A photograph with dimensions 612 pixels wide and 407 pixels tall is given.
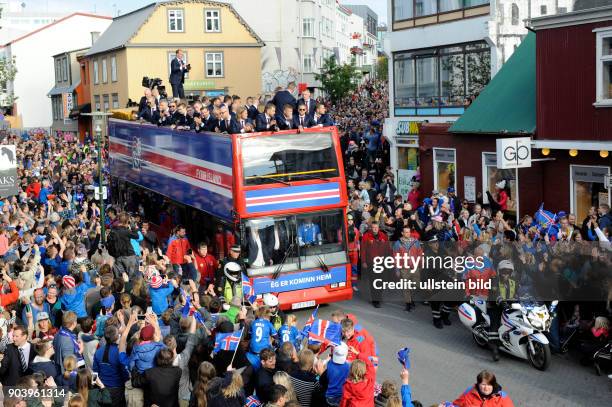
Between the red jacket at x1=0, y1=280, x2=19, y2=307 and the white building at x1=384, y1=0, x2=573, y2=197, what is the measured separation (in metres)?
17.4

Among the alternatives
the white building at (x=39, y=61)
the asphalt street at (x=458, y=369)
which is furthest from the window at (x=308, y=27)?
the asphalt street at (x=458, y=369)

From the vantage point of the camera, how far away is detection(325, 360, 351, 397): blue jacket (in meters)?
9.76

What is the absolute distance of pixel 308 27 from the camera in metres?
63.9

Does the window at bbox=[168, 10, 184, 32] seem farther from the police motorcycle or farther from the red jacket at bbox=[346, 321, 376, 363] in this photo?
the red jacket at bbox=[346, 321, 376, 363]

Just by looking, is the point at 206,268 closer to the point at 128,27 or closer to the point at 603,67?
the point at 603,67

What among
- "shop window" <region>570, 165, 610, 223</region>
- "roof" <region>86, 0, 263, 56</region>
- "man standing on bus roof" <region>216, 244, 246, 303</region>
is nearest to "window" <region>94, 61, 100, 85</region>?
"roof" <region>86, 0, 263, 56</region>

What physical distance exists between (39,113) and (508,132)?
63.4 m

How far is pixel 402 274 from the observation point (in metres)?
18.1

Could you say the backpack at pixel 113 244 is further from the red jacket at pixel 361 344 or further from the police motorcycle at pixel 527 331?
the red jacket at pixel 361 344

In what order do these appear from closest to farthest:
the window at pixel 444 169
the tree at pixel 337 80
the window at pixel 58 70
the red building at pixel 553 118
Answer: the red building at pixel 553 118 < the window at pixel 444 169 < the tree at pixel 337 80 < the window at pixel 58 70

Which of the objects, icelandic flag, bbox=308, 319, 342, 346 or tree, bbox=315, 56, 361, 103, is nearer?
icelandic flag, bbox=308, 319, 342, 346

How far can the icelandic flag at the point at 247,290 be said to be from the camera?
14194 millimetres

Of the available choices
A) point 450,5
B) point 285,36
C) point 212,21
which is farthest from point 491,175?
point 285,36

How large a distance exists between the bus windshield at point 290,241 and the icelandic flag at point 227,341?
595cm
